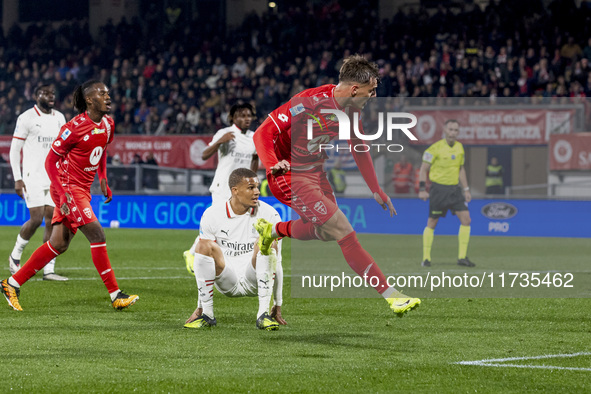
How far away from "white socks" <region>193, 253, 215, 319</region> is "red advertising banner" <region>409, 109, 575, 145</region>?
12642 mm

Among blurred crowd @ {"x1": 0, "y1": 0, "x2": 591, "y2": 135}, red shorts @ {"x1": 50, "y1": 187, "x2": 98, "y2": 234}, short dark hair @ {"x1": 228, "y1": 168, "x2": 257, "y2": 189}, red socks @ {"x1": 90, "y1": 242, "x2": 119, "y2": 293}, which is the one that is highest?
blurred crowd @ {"x1": 0, "y1": 0, "x2": 591, "y2": 135}

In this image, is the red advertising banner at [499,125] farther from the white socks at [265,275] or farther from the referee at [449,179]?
the white socks at [265,275]

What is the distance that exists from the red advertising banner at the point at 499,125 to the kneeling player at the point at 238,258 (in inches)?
482

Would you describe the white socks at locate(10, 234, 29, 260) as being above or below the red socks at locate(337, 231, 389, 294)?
below

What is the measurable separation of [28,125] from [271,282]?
5383mm

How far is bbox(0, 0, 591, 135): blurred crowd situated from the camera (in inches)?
923

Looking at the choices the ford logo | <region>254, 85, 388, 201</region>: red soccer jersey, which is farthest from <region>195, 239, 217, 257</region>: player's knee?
the ford logo

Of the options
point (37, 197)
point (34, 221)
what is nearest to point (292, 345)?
point (34, 221)

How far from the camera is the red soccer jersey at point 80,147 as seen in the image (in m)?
8.05

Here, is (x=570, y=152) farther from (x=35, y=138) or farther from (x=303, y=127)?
(x=303, y=127)

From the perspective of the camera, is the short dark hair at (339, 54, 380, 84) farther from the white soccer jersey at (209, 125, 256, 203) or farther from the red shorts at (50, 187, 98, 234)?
the white soccer jersey at (209, 125, 256, 203)

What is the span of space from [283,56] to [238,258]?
70.2 feet

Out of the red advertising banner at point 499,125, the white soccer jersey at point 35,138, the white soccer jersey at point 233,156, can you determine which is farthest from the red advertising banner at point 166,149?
the white soccer jersey at point 233,156

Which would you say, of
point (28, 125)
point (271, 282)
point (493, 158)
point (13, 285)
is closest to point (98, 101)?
point (13, 285)
